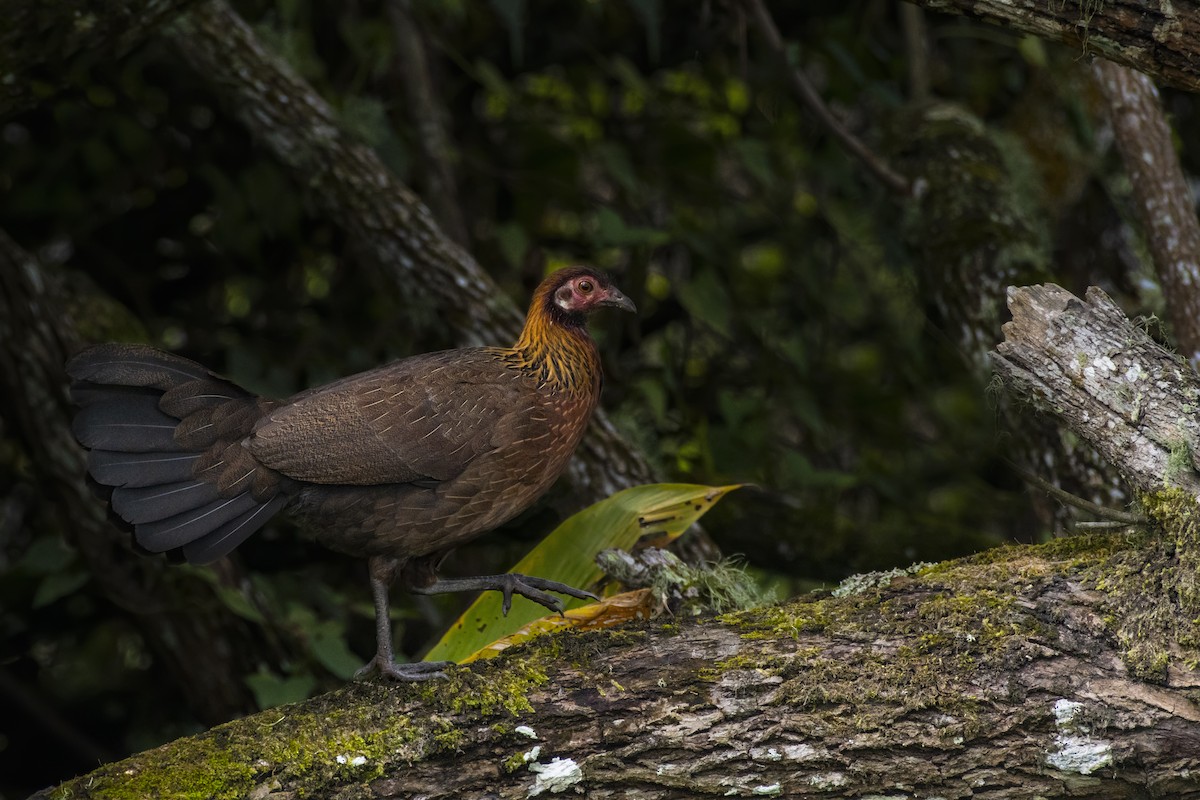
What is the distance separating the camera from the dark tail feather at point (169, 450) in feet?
11.0

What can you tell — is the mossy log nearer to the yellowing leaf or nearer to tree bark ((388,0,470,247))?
the yellowing leaf

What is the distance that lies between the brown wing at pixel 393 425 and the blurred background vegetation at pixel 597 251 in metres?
1.26

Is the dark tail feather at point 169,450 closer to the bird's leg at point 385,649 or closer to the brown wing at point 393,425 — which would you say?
the brown wing at point 393,425

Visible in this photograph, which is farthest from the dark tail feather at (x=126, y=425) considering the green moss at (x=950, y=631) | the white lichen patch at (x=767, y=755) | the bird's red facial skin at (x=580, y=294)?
the white lichen patch at (x=767, y=755)

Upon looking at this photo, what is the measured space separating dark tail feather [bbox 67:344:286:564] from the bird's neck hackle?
0.88 m

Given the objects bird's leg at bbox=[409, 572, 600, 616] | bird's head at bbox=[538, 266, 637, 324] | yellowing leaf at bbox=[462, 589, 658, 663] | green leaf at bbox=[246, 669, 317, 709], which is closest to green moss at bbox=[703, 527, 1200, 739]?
yellowing leaf at bbox=[462, 589, 658, 663]

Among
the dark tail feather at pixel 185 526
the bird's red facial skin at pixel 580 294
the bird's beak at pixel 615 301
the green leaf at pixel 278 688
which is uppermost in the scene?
the bird's red facial skin at pixel 580 294

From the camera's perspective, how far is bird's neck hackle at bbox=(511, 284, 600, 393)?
3.94 metres

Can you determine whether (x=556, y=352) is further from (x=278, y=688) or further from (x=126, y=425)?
(x=278, y=688)

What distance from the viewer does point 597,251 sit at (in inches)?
243

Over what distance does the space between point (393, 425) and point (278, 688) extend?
4.29 feet

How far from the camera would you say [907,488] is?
6.37 m

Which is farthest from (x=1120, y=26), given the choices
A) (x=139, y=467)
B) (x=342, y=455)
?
(x=139, y=467)

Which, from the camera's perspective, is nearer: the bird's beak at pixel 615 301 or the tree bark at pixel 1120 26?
the tree bark at pixel 1120 26
